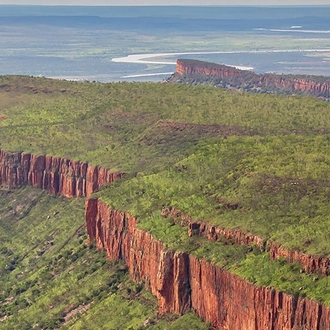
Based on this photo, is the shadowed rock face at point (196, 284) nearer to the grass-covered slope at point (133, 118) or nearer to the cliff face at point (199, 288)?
the cliff face at point (199, 288)

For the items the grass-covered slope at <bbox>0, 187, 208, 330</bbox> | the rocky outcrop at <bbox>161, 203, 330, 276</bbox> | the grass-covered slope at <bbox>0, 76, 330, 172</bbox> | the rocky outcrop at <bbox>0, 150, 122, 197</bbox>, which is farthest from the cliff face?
the rocky outcrop at <bbox>0, 150, 122, 197</bbox>

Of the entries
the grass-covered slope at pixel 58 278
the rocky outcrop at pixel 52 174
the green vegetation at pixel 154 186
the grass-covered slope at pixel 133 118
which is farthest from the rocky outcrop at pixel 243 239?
the rocky outcrop at pixel 52 174

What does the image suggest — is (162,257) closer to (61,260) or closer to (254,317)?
(254,317)

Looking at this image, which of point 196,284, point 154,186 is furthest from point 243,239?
point 154,186

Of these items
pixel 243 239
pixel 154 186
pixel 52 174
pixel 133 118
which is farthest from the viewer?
pixel 133 118

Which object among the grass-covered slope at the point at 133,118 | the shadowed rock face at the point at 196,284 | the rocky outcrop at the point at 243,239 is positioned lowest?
the grass-covered slope at the point at 133,118

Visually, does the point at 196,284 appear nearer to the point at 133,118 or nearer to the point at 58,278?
the point at 58,278

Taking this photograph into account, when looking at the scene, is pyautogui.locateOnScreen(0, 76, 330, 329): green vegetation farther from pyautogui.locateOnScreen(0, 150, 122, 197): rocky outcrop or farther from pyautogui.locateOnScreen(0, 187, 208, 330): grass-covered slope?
pyautogui.locateOnScreen(0, 150, 122, 197): rocky outcrop
